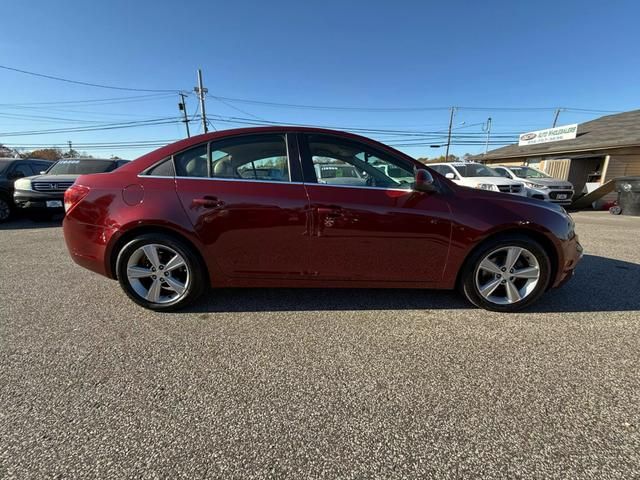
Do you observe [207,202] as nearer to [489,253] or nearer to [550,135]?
[489,253]

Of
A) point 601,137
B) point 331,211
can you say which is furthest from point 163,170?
point 601,137

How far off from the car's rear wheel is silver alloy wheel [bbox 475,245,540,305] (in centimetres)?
1016

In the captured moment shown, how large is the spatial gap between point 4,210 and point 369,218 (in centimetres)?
938

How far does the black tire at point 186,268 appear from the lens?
2641 millimetres

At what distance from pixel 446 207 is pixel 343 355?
4.94 feet

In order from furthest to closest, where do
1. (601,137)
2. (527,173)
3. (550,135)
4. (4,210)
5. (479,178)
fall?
(550,135) → (601,137) → (527,173) → (479,178) → (4,210)

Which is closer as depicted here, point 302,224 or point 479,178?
point 302,224

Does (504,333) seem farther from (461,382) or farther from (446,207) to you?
(446,207)

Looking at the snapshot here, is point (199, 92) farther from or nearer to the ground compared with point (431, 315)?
farther from the ground

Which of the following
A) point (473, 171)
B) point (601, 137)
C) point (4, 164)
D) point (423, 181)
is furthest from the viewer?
point (601, 137)

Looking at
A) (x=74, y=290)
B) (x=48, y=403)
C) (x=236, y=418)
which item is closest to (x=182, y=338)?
(x=48, y=403)

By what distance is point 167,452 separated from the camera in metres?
1.42

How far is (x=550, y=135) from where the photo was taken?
1852 centimetres

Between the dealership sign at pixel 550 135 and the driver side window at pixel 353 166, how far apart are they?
65.5ft
